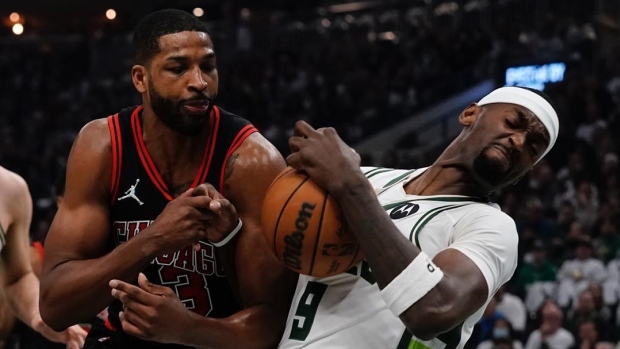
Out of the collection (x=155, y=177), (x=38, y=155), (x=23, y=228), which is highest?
(x=155, y=177)

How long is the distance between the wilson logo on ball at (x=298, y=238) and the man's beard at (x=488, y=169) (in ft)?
2.42

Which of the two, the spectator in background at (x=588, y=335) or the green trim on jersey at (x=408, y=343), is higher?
the green trim on jersey at (x=408, y=343)

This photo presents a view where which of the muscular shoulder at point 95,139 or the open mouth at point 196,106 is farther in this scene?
the muscular shoulder at point 95,139

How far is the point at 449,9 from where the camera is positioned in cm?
1969

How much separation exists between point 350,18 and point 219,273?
58.2 ft

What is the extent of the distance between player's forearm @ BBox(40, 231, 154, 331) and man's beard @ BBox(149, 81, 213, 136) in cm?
45

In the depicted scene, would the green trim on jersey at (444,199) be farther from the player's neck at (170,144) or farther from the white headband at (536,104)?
the player's neck at (170,144)

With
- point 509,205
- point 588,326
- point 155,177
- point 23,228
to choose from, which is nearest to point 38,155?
point 509,205

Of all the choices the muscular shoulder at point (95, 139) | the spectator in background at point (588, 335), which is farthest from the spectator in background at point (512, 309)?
the muscular shoulder at point (95, 139)

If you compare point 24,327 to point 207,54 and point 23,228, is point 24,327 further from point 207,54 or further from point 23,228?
point 207,54

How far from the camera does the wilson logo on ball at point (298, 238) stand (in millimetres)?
3076

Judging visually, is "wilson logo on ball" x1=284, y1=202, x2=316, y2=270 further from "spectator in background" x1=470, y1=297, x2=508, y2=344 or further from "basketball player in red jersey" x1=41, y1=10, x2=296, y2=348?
"spectator in background" x1=470, y1=297, x2=508, y2=344

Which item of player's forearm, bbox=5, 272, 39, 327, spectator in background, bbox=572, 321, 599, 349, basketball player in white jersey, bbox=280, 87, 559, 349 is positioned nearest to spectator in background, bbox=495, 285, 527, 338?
spectator in background, bbox=572, 321, 599, 349

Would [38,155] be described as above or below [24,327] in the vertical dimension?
below
